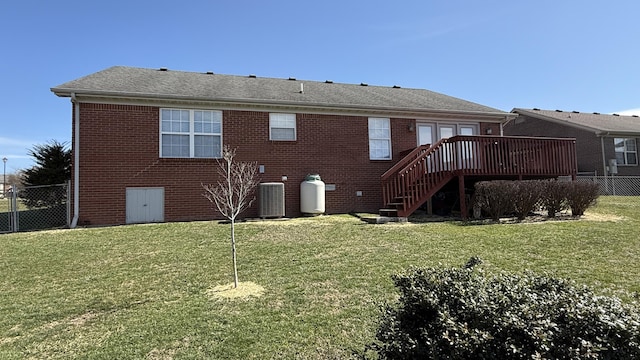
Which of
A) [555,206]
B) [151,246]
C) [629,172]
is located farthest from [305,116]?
[629,172]

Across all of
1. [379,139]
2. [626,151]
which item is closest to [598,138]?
[626,151]

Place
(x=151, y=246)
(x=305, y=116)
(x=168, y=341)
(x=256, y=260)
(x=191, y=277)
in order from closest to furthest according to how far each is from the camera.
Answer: (x=168, y=341)
(x=191, y=277)
(x=256, y=260)
(x=151, y=246)
(x=305, y=116)

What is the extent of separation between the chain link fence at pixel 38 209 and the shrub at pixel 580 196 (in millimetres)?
14468

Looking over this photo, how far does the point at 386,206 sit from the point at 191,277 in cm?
688

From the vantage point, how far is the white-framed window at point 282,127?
1297 centimetres

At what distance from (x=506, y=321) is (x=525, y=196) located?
9.35 meters

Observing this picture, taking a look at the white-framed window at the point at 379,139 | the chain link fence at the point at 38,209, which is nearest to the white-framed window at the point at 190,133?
the chain link fence at the point at 38,209

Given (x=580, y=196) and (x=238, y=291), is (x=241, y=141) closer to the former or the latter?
(x=238, y=291)

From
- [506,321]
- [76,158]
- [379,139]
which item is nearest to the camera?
[506,321]

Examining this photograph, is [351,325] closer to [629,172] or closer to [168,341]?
[168,341]

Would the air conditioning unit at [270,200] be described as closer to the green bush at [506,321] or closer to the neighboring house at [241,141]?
the neighboring house at [241,141]

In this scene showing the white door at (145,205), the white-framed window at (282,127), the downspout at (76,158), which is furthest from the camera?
the white-framed window at (282,127)

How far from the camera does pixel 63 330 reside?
439cm

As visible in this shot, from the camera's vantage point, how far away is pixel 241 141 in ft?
41.1
